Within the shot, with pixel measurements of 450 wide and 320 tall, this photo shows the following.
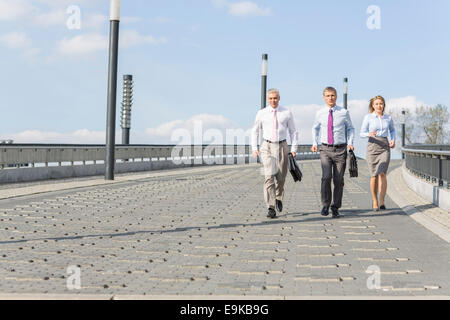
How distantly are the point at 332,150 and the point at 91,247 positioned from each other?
476 cm

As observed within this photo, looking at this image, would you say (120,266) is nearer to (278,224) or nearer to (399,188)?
(278,224)

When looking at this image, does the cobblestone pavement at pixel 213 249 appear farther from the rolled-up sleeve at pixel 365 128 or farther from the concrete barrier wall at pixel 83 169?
the concrete barrier wall at pixel 83 169

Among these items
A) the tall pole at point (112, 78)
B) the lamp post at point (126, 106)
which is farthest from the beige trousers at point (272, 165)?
the lamp post at point (126, 106)

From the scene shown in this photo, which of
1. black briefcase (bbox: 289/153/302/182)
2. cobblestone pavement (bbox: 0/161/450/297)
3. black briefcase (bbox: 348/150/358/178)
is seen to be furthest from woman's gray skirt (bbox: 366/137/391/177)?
black briefcase (bbox: 289/153/302/182)

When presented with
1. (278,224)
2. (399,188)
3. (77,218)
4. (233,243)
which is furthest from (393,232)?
(399,188)

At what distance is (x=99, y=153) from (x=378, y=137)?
16.2 m

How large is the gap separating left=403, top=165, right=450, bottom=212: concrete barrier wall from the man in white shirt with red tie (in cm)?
326

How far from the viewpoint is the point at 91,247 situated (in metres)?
8.30

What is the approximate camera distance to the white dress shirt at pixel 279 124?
11.1m

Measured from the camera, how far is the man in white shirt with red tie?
36.4 feet

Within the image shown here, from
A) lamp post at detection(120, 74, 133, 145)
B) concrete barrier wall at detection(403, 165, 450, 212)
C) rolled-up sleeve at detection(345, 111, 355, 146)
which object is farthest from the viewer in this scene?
lamp post at detection(120, 74, 133, 145)

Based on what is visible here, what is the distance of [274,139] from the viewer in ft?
36.4

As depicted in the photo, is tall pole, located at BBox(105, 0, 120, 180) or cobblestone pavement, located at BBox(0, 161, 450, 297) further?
tall pole, located at BBox(105, 0, 120, 180)

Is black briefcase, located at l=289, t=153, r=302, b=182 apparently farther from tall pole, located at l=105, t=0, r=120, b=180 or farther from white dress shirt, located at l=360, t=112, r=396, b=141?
tall pole, located at l=105, t=0, r=120, b=180
